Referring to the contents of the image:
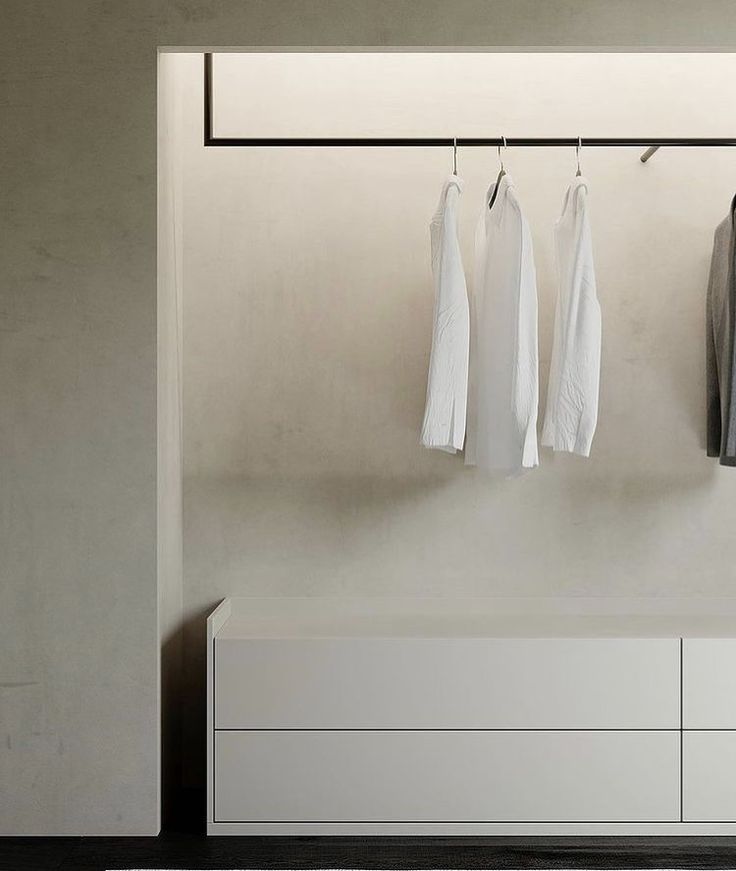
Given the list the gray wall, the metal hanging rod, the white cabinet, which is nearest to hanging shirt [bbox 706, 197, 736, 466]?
the metal hanging rod

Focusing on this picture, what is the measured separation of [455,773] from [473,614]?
1.95 ft

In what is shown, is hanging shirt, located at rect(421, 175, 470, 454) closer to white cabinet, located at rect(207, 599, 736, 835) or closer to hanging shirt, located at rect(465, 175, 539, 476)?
hanging shirt, located at rect(465, 175, 539, 476)

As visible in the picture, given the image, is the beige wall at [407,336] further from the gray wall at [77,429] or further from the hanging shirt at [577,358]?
the gray wall at [77,429]

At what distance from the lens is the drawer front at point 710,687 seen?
2.66m

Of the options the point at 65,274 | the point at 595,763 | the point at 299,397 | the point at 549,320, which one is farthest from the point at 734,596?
the point at 65,274

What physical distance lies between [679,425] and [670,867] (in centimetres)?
133

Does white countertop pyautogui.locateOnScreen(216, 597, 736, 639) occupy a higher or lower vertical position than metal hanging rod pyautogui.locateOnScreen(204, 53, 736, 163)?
lower

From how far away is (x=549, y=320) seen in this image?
3176mm

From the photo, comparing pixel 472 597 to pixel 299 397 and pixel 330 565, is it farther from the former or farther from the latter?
pixel 299 397

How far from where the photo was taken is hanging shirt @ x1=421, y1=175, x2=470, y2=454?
2.73 metres

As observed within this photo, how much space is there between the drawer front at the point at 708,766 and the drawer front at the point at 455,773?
32mm

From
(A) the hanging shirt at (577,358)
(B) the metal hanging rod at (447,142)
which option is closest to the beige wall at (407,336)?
(B) the metal hanging rod at (447,142)

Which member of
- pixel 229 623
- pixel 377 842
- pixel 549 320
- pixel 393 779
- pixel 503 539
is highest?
pixel 549 320

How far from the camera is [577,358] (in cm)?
275
